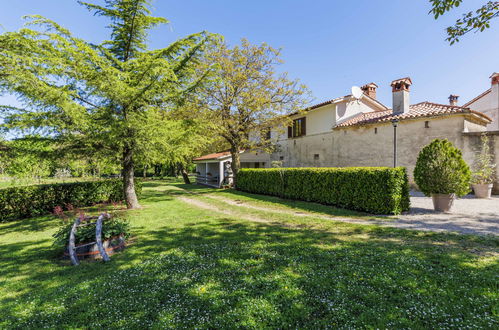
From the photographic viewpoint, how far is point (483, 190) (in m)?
11.9

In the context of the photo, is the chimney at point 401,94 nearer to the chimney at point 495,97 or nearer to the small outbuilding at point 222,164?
the chimney at point 495,97

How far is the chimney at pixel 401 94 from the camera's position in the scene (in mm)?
15945

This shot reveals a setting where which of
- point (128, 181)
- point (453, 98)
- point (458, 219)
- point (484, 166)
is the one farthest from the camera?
point (453, 98)

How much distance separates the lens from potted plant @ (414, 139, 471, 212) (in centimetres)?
854

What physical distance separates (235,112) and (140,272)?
51.2 feet

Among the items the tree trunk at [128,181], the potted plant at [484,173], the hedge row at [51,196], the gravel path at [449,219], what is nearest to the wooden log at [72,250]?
the gravel path at [449,219]

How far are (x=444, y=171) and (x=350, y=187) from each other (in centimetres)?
352

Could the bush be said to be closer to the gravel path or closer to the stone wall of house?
the gravel path

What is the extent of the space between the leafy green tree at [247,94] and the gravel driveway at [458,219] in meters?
12.0

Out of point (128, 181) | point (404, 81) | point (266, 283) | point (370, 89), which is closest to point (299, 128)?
point (370, 89)

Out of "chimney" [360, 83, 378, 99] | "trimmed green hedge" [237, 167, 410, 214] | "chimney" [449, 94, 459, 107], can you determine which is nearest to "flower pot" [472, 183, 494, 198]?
"trimmed green hedge" [237, 167, 410, 214]

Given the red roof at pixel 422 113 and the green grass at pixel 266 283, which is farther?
the red roof at pixel 422 113

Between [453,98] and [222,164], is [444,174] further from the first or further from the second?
[453,98]

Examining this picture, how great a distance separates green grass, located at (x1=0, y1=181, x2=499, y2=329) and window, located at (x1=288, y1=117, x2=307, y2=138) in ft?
54.0
